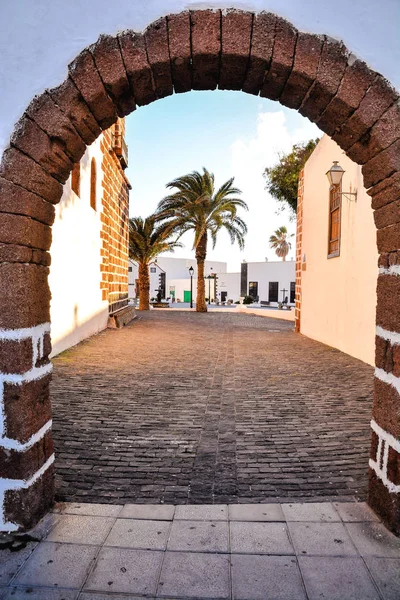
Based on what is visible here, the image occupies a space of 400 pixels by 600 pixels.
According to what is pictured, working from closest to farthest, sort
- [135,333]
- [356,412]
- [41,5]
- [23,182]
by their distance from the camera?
[23,182] → [41,5] → [356,412] → [135,333]

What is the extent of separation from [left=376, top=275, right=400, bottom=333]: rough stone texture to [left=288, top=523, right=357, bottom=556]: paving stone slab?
1.23 meters

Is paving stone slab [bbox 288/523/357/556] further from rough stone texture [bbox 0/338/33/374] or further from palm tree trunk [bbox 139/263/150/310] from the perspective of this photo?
palm tree trunk [bbox 139/263/150/310]

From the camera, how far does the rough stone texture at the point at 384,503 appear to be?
224 cm

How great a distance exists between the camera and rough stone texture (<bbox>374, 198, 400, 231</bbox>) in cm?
219

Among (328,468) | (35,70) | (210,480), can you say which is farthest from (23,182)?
(328,468)

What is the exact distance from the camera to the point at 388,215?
2.26m

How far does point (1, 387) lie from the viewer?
7.26ft

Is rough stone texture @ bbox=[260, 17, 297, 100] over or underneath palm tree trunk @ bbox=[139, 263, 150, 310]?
over

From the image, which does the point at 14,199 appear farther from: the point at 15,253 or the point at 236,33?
the point at 236,33

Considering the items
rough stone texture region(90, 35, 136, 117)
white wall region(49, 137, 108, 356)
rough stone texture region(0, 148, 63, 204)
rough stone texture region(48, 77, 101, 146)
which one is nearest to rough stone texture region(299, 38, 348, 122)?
rough stone texture region(90, 35, 136, 117)

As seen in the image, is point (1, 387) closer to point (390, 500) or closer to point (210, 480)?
point (210, 480)

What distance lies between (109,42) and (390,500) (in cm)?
310

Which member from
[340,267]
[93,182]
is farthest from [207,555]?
[93,182]

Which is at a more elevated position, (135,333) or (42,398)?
(42,398)
